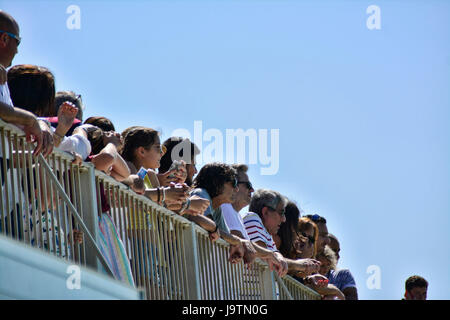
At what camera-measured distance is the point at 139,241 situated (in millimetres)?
6801

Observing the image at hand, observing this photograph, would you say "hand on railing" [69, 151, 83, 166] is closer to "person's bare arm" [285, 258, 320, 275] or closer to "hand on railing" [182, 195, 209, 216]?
"hand on railing" [182, 195, 209, 216]

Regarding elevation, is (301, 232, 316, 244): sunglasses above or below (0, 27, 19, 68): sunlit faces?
below

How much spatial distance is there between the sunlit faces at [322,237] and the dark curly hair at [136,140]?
15.2 ft

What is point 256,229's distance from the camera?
9172 millimetres

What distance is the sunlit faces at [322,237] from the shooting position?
1155 centimetres

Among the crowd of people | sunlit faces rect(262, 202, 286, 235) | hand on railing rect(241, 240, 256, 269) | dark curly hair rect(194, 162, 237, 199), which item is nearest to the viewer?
the crowd of people

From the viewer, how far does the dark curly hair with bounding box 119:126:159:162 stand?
7.39 metres

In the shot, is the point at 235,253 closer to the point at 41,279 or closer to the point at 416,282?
the point at 41,279

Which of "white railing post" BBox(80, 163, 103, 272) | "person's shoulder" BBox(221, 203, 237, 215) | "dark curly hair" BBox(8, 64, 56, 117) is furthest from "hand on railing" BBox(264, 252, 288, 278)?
"dark curly hair" BBox(8, 64, 56, 117)

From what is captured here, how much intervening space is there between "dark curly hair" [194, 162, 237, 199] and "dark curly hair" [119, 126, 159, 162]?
0.99m

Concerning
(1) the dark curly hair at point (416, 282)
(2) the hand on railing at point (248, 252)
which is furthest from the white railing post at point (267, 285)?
(1) the dark curly hair at point (416, 282)

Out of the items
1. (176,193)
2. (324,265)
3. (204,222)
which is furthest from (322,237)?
(176,193)

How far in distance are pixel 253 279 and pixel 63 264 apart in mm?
4605

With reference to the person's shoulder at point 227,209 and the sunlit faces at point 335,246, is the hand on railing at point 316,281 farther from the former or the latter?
the person's shoulder at point 227,209
